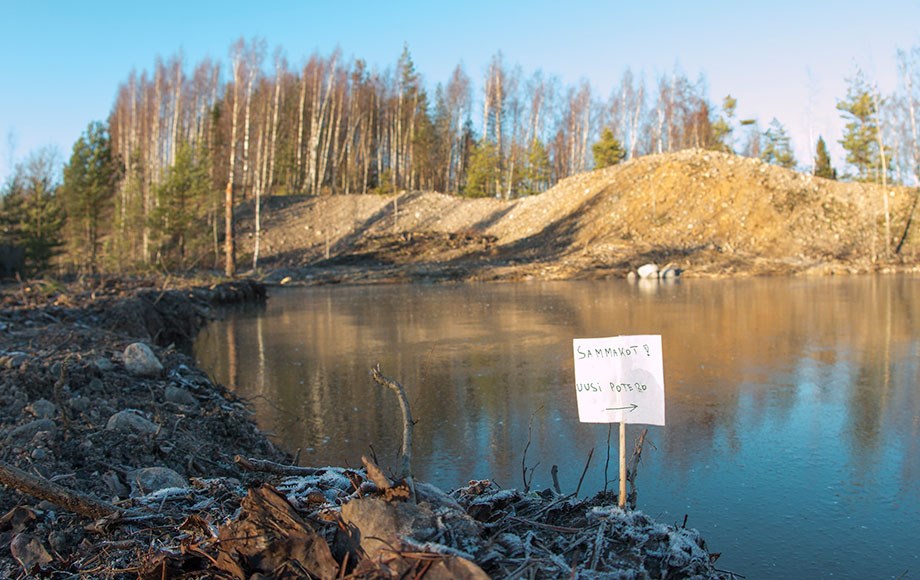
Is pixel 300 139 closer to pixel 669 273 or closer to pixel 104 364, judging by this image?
pixel 669 273

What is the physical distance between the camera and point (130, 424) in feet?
18.4

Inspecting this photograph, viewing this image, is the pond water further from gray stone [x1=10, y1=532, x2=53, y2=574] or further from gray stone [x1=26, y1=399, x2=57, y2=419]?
gray stone [x1=10, y1=532, x2=53, y2=574]

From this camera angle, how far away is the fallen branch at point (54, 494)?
10.6 feet

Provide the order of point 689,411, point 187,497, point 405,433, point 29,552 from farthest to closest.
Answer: point 689,411
point 187,497
point 29,552
point 405,433

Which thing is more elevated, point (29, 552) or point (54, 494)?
point (54, 494)

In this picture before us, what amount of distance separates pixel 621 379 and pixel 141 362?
244 inches

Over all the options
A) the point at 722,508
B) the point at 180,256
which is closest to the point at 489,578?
the point at 722,508

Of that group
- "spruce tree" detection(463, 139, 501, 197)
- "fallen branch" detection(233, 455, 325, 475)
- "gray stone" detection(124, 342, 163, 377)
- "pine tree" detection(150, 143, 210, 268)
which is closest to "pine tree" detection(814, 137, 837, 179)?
"spruce tree" detection(463, 139, 501, 197)

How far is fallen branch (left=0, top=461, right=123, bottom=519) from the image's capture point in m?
3.23

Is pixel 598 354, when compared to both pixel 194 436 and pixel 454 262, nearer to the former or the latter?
pixel 194 436

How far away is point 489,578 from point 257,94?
49.0 metres

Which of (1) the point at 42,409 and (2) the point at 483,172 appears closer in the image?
(1) the point at 42,409

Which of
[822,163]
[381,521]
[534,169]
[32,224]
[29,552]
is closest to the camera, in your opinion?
[381,521]

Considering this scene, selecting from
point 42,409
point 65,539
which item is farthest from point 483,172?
point 65,539
